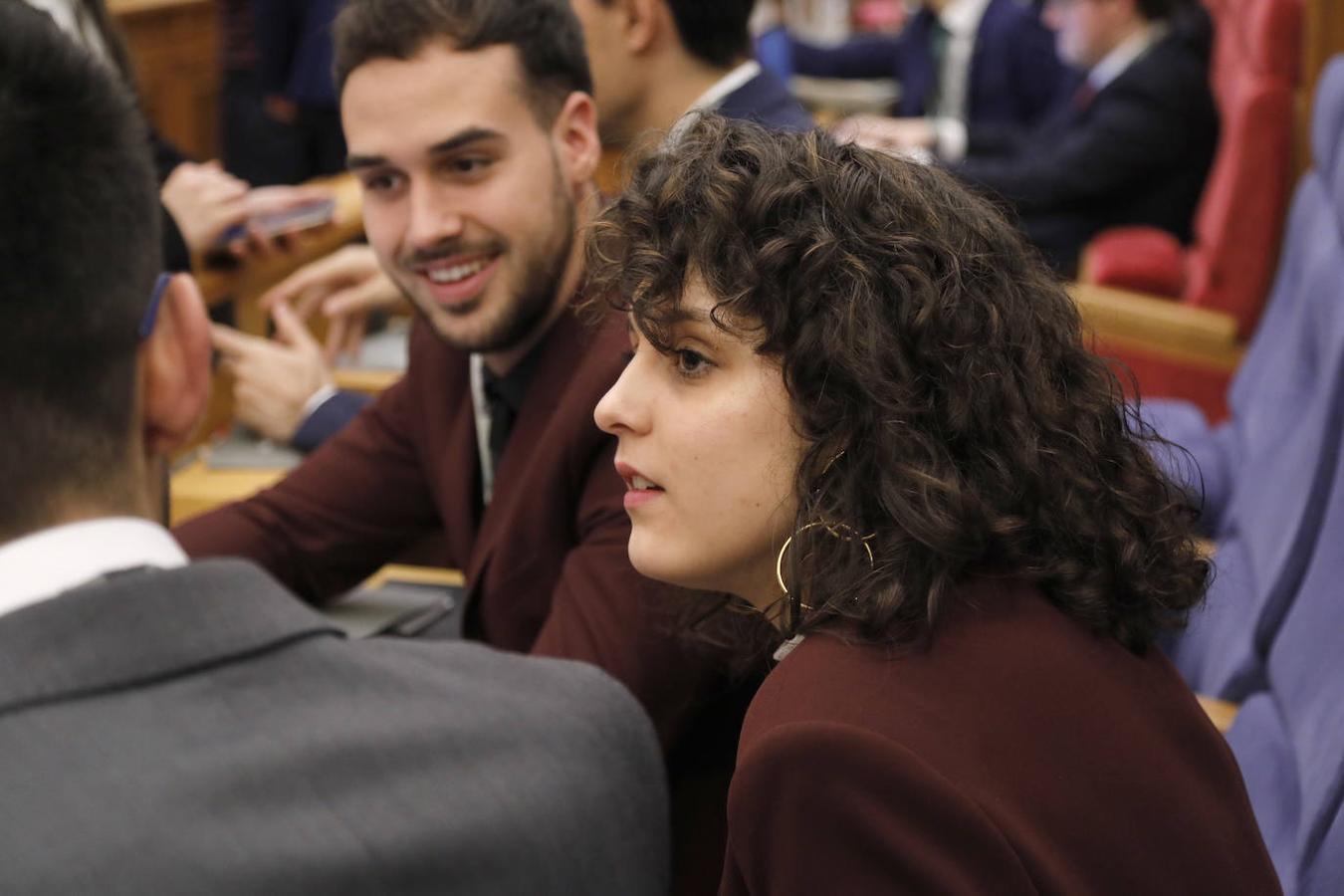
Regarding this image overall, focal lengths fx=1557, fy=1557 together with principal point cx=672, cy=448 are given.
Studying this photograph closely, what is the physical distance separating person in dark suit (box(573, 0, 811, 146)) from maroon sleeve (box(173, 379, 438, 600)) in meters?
0.61

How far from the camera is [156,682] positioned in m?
0.70

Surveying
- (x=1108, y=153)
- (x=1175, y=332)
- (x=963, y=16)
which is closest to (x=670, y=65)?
(x=1175, y=332)

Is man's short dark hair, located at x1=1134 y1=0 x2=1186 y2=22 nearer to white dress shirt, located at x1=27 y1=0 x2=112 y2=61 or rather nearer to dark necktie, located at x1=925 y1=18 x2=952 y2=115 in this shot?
dark necktie, located at x1=925 y1=18 x2=952 y2=115

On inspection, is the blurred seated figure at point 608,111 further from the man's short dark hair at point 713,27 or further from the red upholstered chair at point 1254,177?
the red upholstered chair at point 1254,177

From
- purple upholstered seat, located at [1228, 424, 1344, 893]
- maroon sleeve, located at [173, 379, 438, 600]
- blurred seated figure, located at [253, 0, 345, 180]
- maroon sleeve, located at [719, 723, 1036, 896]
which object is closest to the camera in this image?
maroon sleeve, located at [719, 723, 1036, 896]

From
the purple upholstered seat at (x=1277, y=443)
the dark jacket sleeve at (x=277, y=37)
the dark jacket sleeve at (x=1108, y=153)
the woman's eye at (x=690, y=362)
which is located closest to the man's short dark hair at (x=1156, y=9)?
the dark jacket sleeve at (x=1108, y=153)

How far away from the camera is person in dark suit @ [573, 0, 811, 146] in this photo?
206cm

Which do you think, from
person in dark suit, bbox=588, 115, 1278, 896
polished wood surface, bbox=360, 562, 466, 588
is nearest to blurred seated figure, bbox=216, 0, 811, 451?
polished wood surface, bbox=360, 562, 466, 588

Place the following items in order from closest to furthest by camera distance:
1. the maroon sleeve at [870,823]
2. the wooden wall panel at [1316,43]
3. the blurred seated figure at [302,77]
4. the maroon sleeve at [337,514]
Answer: the maroon sleeve at [870,823], the maroon sleeve at [337,514], the wooden wall panel at [1316,43], the blurred seated figure at [302,77]

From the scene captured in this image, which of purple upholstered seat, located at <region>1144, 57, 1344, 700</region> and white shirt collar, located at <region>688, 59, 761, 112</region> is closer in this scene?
purple upholstered seat, located at <region>1144, 57, 1344, 700</region>

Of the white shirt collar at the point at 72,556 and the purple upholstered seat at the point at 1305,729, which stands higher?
the white shirt collar at the point at 72,556

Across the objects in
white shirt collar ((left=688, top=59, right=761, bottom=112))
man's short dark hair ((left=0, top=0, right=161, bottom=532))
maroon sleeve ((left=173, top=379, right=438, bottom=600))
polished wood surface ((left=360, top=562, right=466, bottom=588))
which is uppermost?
man's short dark hair ((left=0, top=0, right=161, bottom=532))

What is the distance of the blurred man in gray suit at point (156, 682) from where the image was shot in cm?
66

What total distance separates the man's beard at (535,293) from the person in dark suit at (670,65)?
60cm
